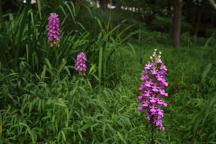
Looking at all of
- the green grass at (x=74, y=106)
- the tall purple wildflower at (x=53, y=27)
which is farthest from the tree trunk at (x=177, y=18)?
the tall purple wildflower at (x=53, y=27)

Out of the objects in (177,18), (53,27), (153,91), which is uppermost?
(177,18)

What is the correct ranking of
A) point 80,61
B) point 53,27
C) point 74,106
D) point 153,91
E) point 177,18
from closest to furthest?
point 153,91 < point 74,106 < point 80,61 < point 53,27 < point 177,18

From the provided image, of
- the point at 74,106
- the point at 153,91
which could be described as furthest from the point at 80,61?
the point at 153,91

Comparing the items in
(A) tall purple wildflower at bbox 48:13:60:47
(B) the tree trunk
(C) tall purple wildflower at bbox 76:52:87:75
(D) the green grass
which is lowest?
(D) the green grass

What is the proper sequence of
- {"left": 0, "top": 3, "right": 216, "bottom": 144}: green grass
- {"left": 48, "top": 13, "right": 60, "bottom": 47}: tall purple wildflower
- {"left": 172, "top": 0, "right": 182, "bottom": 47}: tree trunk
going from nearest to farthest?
1. {"left": 0, "top": 3, "right": 216, "bottom": 144}: green grass
2. {"left": 48, "top": 13, "right": 60, "bottom": 47}: tall purple wildflower
3. {"left": 172, "top": 0, "right": 182, "bottom": 47}: tree trunk

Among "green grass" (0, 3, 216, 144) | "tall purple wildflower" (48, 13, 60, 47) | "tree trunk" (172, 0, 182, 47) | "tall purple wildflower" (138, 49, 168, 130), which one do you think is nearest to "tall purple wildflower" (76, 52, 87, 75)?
"green grass" (0, 3, 216, 144)

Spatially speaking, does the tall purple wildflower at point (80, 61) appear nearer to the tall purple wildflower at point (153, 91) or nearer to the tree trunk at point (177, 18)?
the tall purple wildflower at point (153, 91)

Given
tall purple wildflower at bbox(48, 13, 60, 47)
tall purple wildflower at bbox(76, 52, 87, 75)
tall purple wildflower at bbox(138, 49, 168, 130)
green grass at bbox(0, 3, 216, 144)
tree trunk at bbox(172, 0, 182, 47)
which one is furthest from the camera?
tree trunk at bbox(172, 0, 182, 47)

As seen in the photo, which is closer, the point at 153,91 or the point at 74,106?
the point at 153,91

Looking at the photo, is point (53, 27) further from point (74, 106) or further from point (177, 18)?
point (177, 18)

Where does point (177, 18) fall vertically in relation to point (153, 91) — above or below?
above

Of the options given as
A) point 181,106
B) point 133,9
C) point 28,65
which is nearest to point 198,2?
point 133,9

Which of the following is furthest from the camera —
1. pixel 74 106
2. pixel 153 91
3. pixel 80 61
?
pixel 80 61

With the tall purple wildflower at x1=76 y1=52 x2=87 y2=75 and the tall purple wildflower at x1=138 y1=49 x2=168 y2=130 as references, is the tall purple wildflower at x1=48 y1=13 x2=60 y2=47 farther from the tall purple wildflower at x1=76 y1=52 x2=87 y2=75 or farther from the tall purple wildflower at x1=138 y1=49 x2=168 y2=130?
the tall purple wildflower at x1=138 y1=49 x2=168 y2=130
